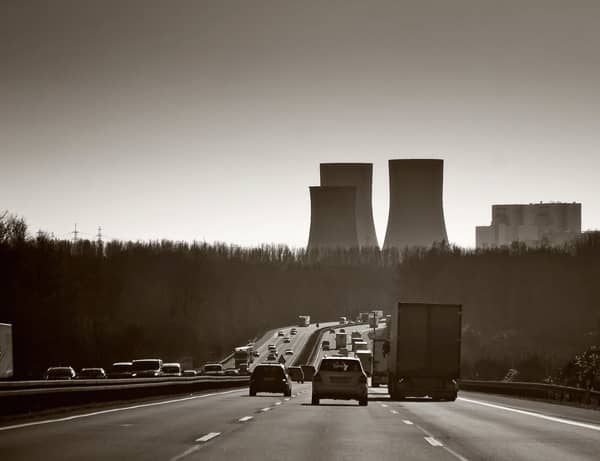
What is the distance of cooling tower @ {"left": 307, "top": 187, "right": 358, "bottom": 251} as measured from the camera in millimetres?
165125

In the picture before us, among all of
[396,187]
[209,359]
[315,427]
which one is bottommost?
[209,359]

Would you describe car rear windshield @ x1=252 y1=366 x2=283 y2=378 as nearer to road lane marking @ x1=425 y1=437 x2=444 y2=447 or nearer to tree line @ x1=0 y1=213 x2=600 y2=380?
tree line @ x1=0 y1=213 x2=600 y2=380

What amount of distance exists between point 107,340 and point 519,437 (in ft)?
309

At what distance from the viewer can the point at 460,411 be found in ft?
119

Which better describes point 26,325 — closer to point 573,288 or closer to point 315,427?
point 315,427

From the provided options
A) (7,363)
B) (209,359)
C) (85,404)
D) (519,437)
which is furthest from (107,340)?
(519,437)

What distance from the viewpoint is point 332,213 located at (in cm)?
16675

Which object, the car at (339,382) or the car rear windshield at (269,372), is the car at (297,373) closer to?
the car rear windshield at (269,372)

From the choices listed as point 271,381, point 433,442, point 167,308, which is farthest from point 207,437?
point 167,308

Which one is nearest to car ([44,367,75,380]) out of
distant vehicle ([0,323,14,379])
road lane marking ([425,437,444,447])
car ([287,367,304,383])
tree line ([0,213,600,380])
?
tree line ([0,213,600,380])

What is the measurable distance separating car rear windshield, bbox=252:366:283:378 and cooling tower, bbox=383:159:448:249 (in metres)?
101

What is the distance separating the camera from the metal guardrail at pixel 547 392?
42906 millimetres

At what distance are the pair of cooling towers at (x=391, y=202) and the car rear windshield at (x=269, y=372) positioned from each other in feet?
333

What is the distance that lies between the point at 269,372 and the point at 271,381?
0.49 meters
